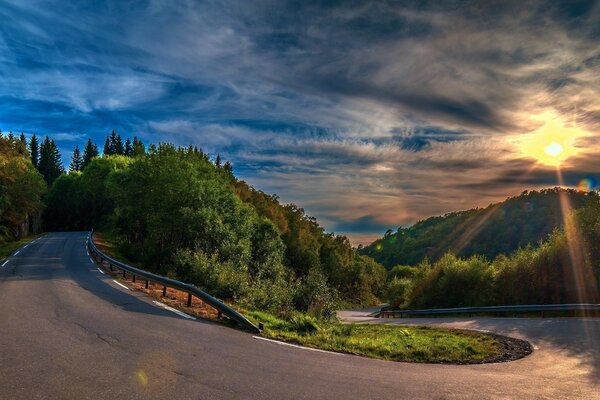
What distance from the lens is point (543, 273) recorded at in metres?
22.7

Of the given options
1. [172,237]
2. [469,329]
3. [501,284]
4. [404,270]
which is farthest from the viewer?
[404,270]

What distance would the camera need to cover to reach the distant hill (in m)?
153

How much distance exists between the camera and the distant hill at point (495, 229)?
153250 mm

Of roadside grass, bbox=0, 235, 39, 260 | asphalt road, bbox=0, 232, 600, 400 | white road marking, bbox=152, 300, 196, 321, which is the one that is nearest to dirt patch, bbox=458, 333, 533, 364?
asphalt road, bbox=0, 232, 600, 400

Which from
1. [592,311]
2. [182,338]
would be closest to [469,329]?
[592,311]

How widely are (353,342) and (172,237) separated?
2685 cm

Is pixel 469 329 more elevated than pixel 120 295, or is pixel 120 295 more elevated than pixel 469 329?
pixel 120 295

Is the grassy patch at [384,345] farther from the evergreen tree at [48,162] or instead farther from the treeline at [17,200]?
the evergreen tree at [48,162]

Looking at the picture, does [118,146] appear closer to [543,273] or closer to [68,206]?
[68,206]

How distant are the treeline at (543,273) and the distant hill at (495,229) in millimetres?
126090

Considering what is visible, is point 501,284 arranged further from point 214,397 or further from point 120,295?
point 214,397

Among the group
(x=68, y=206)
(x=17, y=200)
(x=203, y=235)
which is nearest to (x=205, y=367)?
(x=203, y=235)

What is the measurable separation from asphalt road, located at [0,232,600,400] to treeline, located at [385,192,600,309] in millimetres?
10205

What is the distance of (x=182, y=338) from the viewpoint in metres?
8.79
